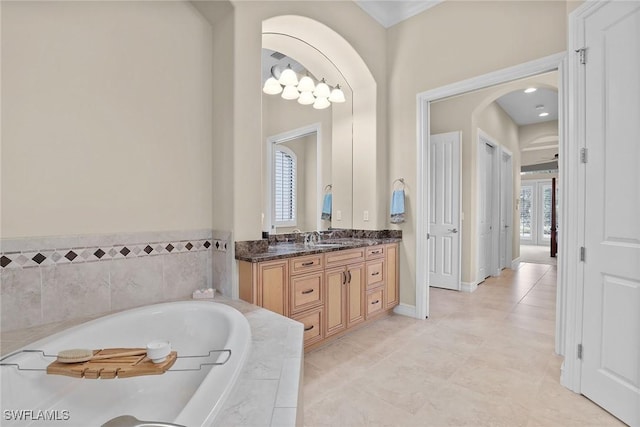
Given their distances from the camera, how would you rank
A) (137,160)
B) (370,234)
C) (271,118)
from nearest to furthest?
(137,160) → (271,118) → (370,234)

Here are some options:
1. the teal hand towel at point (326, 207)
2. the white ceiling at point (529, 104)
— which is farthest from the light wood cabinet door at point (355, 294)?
the white ceiling at point (529, 104)

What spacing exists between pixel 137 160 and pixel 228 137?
1.99 feet

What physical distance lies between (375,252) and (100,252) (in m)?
2.24

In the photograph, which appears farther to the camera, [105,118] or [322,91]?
[322,91]

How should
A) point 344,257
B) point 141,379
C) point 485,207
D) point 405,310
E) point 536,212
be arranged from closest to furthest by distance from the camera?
point 141,379
point 344,257
point 405,310
point 485,207
point 536,212

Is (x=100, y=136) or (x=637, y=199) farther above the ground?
(x=100, y=136)

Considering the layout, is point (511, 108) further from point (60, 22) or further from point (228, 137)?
point (60, 22)

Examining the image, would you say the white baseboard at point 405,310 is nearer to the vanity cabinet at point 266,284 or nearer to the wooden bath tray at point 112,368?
the vanity cabinet at point 266,284

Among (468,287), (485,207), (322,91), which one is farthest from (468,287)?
(322,91)

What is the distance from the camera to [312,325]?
2418 mm

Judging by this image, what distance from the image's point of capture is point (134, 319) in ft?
5.55

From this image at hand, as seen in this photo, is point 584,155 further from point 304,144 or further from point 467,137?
point 467,137

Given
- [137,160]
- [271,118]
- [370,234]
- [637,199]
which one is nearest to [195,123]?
[137,160]

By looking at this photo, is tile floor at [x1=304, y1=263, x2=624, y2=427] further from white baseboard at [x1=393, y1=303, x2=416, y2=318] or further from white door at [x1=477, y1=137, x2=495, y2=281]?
white door at [x1=477, y1=137, x2=495, y2=281]
